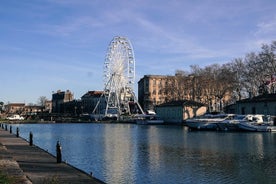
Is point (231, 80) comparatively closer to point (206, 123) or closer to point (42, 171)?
point (206, 123)

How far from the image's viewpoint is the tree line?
105 metres

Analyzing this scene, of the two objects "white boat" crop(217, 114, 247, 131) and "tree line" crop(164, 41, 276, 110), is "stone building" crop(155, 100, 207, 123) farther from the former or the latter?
"white boat" crop(217, 114, 247, 131)

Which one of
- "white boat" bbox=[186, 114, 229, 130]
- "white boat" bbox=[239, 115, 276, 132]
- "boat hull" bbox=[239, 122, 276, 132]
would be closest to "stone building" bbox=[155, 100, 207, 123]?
"white boat" bbox=[186, 114, 229, 130]

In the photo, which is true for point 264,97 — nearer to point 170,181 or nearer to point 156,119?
point 156,119

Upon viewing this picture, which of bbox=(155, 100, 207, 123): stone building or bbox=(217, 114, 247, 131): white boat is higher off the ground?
bbox=(155, 100, 207, 123): stone building

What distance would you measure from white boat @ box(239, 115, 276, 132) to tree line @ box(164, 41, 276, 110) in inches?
770

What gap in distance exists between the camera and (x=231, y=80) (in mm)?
119812

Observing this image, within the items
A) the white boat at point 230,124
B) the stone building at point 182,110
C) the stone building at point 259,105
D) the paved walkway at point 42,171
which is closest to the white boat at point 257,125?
the white boat at point 230,124

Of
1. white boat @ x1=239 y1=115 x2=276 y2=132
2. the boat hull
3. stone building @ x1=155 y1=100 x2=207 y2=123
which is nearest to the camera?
the boat hull

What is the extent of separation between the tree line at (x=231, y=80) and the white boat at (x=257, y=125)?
19.6 m

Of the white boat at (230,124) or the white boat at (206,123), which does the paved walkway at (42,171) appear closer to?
the white boat at (230,124)

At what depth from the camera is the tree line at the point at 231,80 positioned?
10538 centimetres

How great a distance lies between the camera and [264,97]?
101m

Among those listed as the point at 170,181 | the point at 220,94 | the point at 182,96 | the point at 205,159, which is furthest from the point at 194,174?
the point at 182,96
